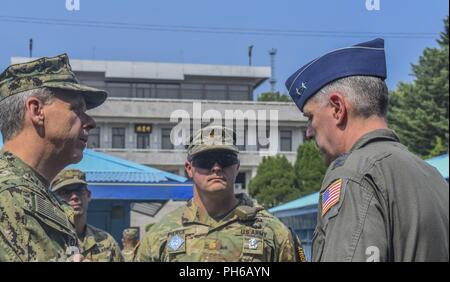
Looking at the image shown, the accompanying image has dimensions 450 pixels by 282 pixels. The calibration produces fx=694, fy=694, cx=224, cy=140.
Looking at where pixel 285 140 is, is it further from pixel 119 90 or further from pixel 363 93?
pixel 363 93

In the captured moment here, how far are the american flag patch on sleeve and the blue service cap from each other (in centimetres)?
34

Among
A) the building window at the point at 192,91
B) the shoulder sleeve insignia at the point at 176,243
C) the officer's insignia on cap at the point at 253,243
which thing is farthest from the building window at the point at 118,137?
the officer's insignia on cap at the point at 253,243

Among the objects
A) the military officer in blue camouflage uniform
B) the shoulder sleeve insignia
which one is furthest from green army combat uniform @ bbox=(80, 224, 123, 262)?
the military officer in blue camouflage uniform

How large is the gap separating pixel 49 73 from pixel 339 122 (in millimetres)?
881

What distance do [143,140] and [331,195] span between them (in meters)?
1.67

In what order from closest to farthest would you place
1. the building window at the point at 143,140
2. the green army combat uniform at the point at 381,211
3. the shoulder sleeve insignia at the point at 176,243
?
the green army combat uniform at the point at 381,211, the shoulder sleeve insignia at the point at 176,243, the building window at the point at 143,140

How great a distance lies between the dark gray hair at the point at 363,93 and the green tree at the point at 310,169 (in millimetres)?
2049

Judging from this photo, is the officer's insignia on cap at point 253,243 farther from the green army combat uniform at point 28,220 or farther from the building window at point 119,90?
the green army combat uniform at point 28,220

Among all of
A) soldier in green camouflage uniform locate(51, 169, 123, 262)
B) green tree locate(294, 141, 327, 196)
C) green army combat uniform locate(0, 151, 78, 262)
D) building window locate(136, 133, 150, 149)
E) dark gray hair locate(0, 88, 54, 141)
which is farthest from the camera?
green tree locate(294, 141, 327, 196)

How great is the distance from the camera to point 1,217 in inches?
70.2

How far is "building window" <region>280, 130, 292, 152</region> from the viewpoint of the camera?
281 centimetres

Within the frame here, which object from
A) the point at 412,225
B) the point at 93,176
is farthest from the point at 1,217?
the point at 93,176

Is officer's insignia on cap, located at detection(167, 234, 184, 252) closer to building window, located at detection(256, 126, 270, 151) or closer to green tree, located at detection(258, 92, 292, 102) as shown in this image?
building window, located at detection(256, 126, 270, 151)

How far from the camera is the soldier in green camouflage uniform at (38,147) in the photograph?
1.80 metres
